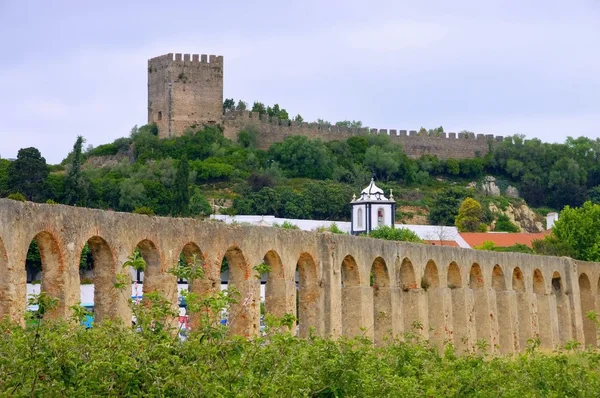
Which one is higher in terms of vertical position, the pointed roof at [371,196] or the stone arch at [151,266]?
the pointed roof at [371,196]

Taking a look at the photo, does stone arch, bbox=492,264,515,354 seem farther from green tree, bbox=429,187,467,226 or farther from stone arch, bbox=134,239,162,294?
green tree, bbox=429,187,467,226

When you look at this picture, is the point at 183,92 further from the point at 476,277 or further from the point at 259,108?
the point at 476,277

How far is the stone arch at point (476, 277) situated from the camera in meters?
37.1

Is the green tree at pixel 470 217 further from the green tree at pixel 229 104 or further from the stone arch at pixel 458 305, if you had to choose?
the stone arch at pixel 458 305

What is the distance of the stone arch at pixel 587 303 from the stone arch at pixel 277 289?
70.4 ft

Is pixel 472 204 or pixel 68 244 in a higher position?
pixel 472 204

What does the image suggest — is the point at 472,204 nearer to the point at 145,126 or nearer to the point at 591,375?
the point at 145,126

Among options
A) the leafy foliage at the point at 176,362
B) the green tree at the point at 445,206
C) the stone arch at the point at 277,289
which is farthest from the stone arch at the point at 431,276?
the green tree at the point at 445,206

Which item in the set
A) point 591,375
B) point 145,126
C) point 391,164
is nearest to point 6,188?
point 145,126

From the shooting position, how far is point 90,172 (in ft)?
261

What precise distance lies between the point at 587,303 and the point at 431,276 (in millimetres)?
13330

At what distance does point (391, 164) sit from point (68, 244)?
237ft

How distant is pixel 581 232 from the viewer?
61344 mm

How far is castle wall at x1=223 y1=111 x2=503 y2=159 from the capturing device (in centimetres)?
8856
